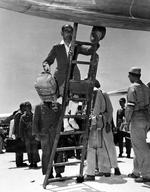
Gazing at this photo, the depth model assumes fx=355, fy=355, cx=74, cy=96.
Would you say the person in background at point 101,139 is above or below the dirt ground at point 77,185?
above

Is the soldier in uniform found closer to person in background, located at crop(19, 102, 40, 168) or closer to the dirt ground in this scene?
the dirt ground

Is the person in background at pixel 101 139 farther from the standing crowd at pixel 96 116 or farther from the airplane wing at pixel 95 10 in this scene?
the airplane wing at pixel 95 10

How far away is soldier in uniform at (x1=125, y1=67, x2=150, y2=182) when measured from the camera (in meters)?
6.48

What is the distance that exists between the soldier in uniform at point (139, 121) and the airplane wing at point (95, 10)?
1.54 m

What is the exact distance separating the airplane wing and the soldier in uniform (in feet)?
5.07

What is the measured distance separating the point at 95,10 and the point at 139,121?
2.32 metres

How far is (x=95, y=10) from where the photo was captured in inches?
211

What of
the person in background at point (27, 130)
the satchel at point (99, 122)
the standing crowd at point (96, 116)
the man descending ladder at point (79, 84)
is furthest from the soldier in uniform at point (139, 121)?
the person in background at point (27, 130)

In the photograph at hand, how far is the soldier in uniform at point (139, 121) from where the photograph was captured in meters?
6.48

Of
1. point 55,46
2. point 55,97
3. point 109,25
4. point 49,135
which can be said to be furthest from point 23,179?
point 109,25

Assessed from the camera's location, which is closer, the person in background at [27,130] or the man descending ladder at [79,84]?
the man descending ladder at [79,84]

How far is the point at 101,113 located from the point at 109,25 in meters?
2.24

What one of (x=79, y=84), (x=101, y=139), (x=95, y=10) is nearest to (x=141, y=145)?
(x=101, y=139)

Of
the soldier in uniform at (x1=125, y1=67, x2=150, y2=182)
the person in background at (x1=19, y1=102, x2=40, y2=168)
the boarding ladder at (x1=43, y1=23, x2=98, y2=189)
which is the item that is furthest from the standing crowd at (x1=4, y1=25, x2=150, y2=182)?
the person in background at (x1=19, y1=102, x2=40, y2=168)
